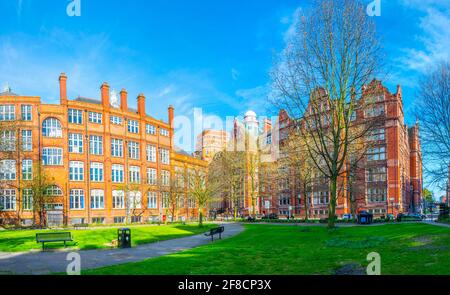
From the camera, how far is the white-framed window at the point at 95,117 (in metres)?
55.8

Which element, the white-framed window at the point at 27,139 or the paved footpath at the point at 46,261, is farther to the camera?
the white-framed window at the point at 27,139

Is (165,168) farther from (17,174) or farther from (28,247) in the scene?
→ (28,247)

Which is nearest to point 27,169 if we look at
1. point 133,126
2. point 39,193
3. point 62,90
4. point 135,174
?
point 39,193

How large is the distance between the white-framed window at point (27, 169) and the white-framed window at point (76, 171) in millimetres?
5293

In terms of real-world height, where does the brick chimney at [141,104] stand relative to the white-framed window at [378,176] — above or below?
above

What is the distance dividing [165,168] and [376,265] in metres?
60.8

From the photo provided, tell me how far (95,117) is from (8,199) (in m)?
17.5

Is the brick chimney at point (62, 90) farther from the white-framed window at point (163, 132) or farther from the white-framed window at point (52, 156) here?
the white-framed window at point (163, 132)

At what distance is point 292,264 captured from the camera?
36.9 feet

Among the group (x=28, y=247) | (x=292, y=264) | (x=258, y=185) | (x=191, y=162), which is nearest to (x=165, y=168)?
(x=191, y=162)

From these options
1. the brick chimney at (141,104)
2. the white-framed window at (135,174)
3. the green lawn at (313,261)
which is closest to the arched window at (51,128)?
the white-framed window at (135,174)

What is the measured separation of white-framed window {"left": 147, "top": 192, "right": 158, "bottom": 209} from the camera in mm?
63050

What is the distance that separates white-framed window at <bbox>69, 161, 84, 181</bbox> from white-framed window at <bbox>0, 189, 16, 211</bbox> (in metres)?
7.93

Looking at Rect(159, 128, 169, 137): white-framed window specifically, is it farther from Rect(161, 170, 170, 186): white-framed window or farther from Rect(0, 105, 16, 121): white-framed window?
Rect(0, 105, 16, 121): white-framed window
